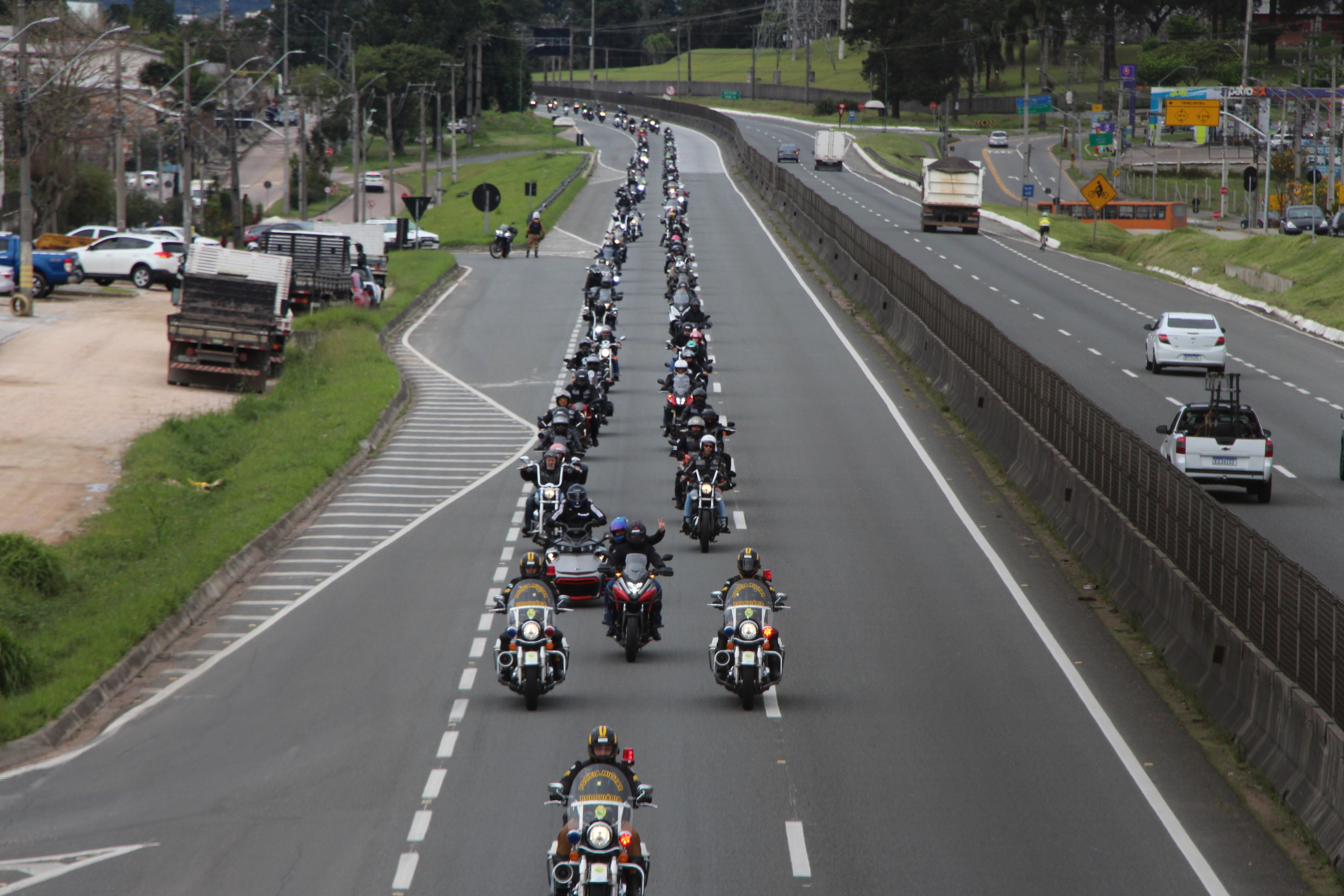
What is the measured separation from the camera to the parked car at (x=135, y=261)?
55906 mm

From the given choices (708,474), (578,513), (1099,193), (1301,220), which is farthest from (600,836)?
(1301,220)

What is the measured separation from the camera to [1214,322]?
127ft

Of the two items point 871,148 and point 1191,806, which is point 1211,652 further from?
point 871,148

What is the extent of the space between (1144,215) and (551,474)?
71992 millimetres

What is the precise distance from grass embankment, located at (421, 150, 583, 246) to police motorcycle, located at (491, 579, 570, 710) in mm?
56512

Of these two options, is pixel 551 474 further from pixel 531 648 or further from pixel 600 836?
pixel 600 836

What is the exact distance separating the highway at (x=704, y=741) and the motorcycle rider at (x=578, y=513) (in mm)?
1078

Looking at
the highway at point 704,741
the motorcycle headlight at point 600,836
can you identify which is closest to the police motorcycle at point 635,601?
the highway at point 704,741

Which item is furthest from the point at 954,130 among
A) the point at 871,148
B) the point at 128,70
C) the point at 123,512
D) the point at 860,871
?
the point at 860,871

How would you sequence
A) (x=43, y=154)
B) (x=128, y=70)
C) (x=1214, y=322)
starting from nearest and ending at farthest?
1. (x=1214, y=322)
2. (x=43, y=154)
3. (x=128, y=70)

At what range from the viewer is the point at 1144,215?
88.0 m

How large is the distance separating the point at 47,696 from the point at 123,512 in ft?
29.5

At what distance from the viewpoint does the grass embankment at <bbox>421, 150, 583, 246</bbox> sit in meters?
80.5

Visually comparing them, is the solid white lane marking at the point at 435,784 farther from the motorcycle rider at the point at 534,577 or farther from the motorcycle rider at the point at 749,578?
the motorcycle rider at the point at 749,578
